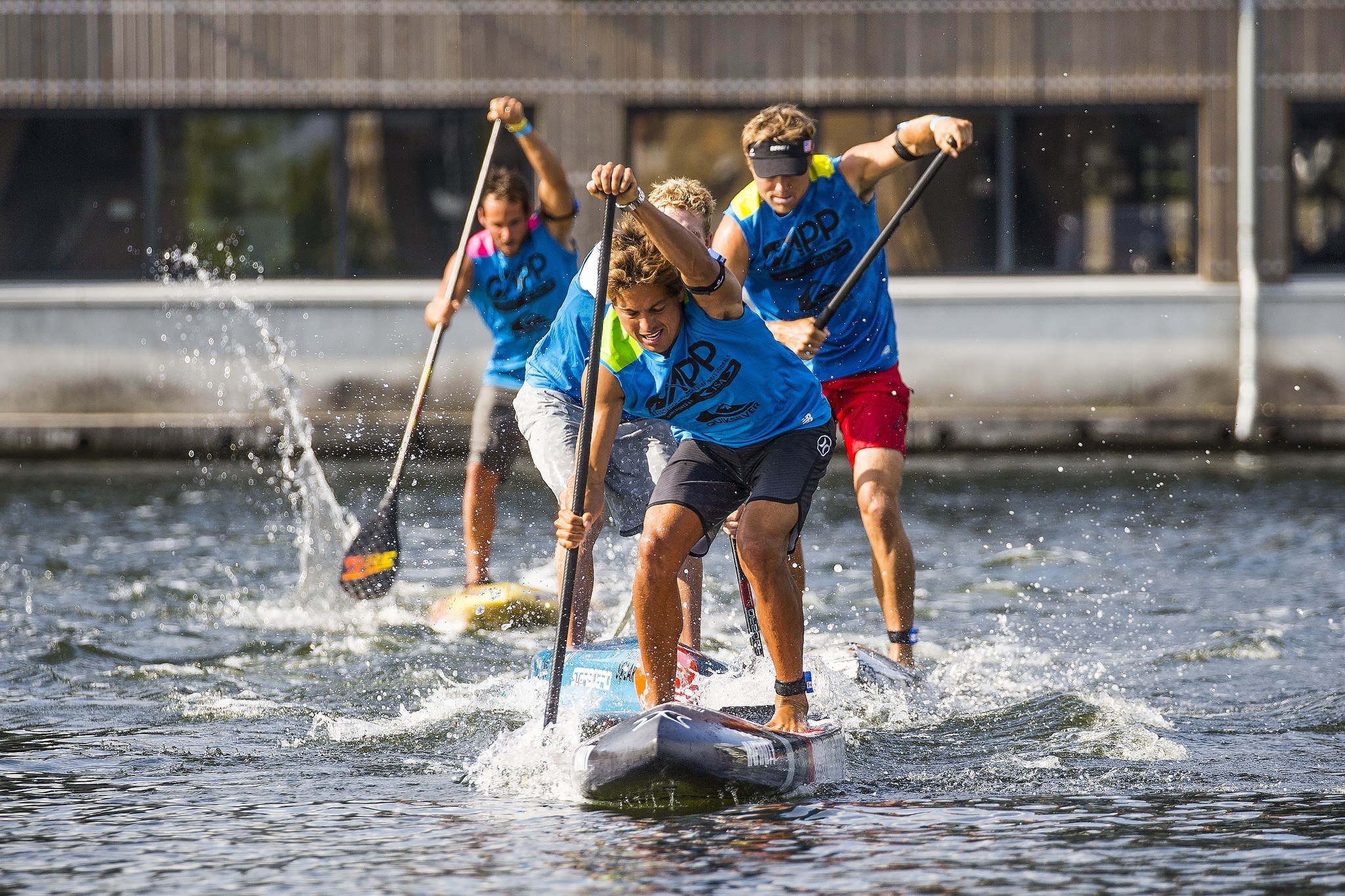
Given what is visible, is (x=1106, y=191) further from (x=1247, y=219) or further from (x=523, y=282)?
(x=523, y=282)

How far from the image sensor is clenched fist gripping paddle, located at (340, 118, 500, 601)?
25.4 ft

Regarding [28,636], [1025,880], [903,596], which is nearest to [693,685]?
[903,596]

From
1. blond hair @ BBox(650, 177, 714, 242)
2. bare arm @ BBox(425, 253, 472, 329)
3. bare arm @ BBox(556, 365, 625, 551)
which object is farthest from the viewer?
bare arm @ BBox(425, 253, 472, 329)

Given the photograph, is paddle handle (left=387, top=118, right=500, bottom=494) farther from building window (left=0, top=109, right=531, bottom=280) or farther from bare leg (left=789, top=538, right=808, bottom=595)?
building window (left=0, top=109, right=531, bottom=280)

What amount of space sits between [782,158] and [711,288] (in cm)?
148

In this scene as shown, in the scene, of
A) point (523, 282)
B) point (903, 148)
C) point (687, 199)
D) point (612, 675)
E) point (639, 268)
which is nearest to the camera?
point (639, 268)

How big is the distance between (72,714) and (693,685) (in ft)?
7.03

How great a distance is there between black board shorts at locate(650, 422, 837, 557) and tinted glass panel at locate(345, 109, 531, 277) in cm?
1039

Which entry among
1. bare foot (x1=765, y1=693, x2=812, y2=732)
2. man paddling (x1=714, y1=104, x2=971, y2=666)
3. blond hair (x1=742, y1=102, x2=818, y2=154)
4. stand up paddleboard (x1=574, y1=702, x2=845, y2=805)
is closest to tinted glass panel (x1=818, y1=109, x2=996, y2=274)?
man paddling (x1=714, y1=104, x2=971, y2=666)

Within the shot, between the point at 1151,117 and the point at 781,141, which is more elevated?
the point at 1151,117

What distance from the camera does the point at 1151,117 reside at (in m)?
15.4

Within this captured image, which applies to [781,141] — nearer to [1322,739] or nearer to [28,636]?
[1322,739]

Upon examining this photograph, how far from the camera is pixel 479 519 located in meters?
8.05

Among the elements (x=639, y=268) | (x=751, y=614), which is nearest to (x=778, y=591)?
(x=639, y=268)
